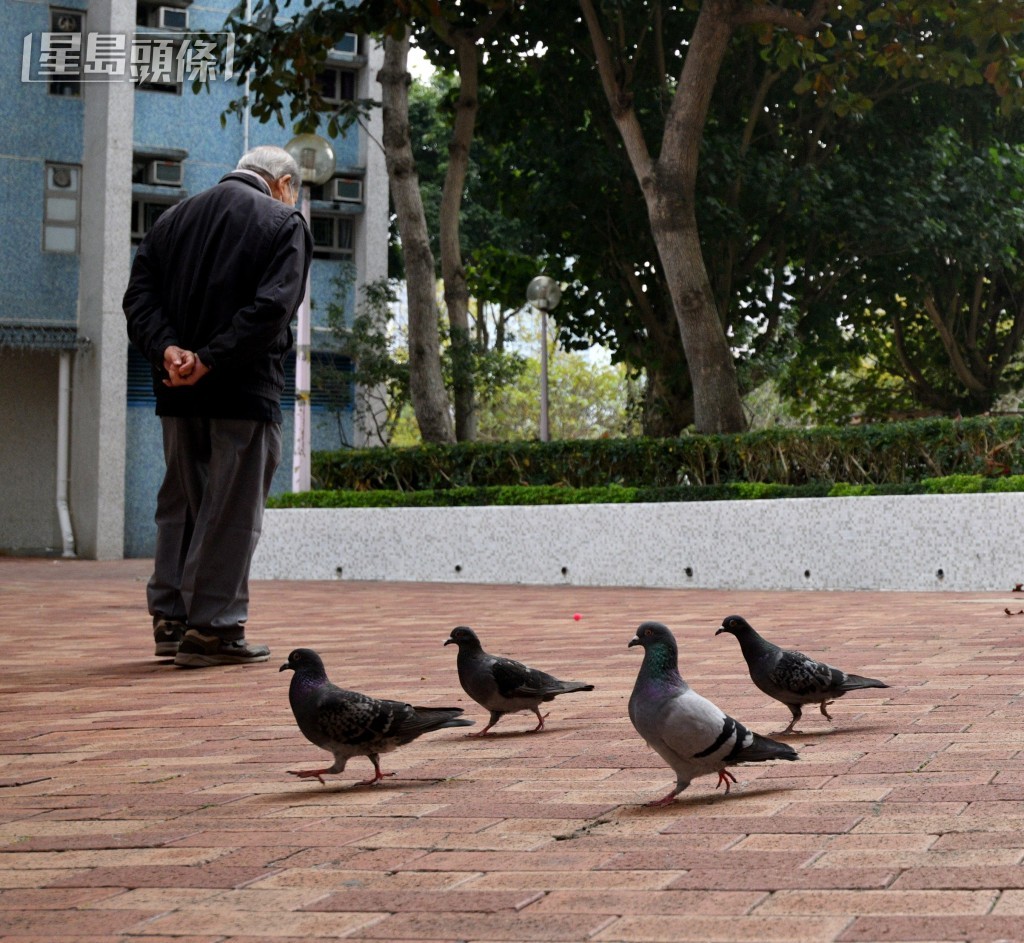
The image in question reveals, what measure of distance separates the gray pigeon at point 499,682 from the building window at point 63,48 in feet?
80.4

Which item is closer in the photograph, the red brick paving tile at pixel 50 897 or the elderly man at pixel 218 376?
the red brick paving tile at pixel 50 897

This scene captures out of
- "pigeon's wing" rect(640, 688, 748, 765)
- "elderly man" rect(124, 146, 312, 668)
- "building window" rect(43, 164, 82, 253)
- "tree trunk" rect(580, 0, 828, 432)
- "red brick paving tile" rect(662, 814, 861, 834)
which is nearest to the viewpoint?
"red brick paving tile" rect(662, 814, 861, 834)

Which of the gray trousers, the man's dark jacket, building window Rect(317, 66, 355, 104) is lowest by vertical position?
the gray trousers

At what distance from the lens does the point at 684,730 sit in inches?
131

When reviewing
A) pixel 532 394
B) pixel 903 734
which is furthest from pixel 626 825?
pixel 532 394

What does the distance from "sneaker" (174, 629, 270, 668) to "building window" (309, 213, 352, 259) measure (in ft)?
74.8

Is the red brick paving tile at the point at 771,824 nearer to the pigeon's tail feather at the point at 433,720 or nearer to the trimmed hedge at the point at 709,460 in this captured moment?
the pigeon's tail feather at the point at 433,720

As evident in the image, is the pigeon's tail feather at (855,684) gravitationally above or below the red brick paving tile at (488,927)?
above

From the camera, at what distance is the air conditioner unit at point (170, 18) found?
26.7 m

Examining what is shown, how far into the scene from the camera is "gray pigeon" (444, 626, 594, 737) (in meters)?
4.32

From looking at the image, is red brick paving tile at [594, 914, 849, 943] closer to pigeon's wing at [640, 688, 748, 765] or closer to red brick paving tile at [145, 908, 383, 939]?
red brick paving tile at [145, 908, 383, 939]

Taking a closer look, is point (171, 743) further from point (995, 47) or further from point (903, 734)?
point (995, 47)
